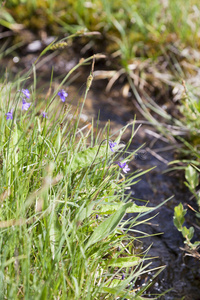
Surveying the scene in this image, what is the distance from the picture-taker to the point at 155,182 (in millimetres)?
2848

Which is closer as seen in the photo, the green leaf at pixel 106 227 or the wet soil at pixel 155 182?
the green leaf at pixel 106 227

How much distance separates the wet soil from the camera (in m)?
2.10

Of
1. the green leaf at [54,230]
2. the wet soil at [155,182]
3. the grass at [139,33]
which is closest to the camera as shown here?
the green leaf at [54,230]

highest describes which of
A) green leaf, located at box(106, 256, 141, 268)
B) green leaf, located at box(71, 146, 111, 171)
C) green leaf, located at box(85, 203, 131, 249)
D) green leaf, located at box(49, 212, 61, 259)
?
green leaf, located at box(71, 146, 111, 171)

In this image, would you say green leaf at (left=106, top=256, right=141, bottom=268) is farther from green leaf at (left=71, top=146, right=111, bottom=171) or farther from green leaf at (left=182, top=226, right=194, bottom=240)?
green leaf at (left=71, top=146, right=111, bottom=171)

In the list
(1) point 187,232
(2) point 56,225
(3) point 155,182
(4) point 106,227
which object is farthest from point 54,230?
(3) point 155,182

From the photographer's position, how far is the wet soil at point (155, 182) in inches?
82.6

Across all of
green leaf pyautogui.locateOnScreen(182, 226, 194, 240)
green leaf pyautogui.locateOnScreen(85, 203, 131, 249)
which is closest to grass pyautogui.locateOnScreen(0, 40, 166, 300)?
green leaf pyautogui.locateOnScreen(85, 203, 131, 249)

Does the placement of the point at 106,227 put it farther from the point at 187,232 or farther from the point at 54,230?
the point at 187,232

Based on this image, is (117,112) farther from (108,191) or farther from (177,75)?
(108,191)

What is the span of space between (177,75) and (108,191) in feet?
7.14

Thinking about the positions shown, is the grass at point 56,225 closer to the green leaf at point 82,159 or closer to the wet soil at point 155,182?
the green leaf at point 82,159

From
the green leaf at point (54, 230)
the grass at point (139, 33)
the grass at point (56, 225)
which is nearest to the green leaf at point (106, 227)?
the grass at point (56, 225)

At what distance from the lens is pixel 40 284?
1.32 metres
